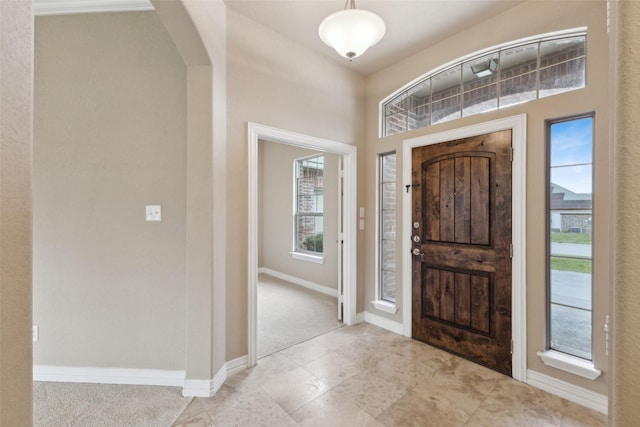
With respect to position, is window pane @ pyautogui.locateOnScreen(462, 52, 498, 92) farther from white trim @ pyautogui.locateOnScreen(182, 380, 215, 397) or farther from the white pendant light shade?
white trim @ pyautogui.locateOnScreen(182, 380, 215, 397)

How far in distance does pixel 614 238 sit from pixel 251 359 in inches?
100

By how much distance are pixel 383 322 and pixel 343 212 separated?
1371 millimetres

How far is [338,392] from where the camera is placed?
6.79 feet

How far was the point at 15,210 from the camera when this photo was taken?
0.58 m

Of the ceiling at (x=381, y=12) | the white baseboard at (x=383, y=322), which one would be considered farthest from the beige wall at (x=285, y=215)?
the ceiling at (x=381, y=12)

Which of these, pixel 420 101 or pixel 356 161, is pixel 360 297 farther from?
pixel 420 101

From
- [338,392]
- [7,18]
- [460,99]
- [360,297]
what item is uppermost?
[460,99]

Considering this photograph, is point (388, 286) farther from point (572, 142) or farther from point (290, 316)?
point (572, 142)

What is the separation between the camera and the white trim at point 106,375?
2.13 meters

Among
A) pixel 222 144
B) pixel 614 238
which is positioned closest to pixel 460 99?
pixel 222 144

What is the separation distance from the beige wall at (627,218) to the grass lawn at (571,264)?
192cm

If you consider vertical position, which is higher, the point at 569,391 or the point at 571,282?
the point at 571,282

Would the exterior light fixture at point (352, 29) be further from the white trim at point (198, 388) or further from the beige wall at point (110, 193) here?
the white trim at point (198, 388)

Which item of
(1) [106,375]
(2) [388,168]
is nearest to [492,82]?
(2) [388,168]
